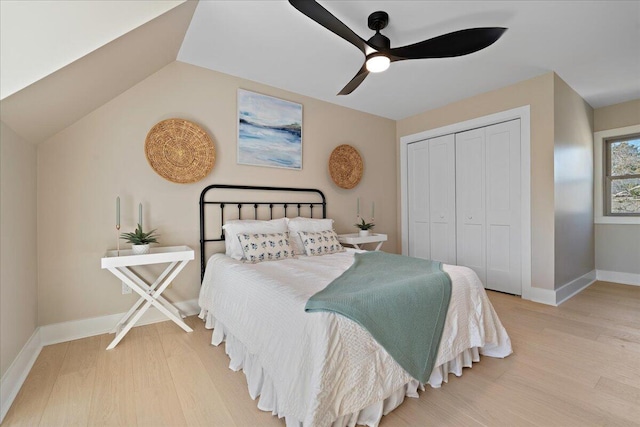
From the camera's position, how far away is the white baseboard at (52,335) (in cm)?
158

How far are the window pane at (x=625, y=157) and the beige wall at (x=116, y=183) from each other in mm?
4698

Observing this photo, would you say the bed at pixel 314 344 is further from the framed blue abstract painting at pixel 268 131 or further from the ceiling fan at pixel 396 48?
the ceiling fan at pixel 396 48

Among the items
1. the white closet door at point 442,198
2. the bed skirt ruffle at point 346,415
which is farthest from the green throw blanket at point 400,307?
the white closet door at point 442,198

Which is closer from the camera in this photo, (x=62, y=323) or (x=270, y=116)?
(x=62, y=323)

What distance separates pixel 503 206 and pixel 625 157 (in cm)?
222

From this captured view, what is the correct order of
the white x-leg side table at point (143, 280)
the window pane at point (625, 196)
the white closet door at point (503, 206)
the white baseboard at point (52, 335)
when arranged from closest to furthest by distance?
the white baseboard at point (52, 335), the white x-leg side table at point (143, 280), the white closet door at point (503, 206), the window pane at point (625, 196)

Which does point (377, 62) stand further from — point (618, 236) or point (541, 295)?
point (618, 236)

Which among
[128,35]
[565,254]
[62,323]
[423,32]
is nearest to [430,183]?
[565,254]

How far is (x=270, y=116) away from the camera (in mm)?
3285

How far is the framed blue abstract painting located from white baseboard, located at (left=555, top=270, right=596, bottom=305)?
10.8ft

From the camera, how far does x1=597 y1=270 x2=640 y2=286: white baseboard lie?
388cm

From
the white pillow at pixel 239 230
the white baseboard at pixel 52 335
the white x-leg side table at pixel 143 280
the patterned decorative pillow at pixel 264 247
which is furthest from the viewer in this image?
the white pillow at pixel 239 230

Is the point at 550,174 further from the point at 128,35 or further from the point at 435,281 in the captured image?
the point at 128,35

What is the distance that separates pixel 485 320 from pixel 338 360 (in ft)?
4.10
